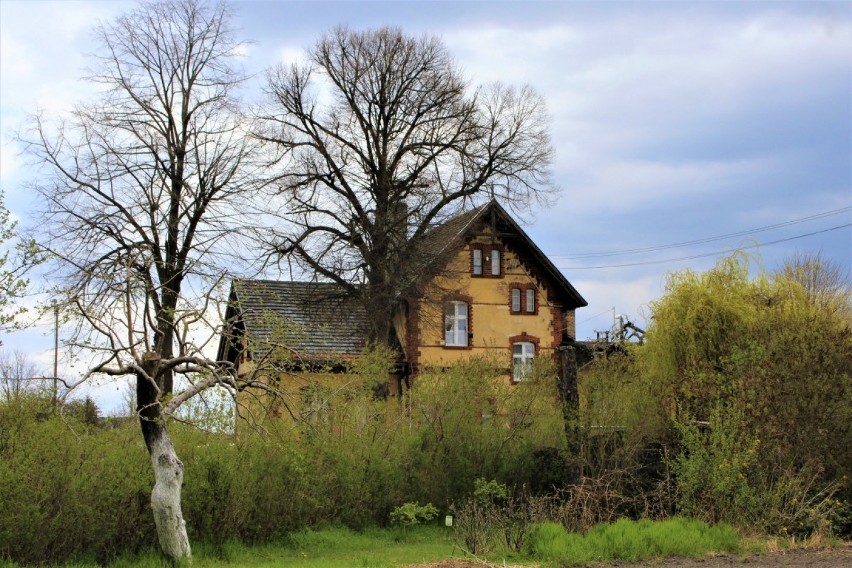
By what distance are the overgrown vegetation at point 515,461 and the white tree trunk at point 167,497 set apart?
3.22 feet

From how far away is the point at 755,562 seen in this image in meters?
13.6

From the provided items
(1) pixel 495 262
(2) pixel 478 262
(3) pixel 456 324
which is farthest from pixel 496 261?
(3) pixel 456 324

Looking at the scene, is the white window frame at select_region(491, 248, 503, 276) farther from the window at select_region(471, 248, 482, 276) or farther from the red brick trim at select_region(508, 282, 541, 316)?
the red brick trim at select_region(508, 282, 541, 316)

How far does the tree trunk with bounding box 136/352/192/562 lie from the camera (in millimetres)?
14227

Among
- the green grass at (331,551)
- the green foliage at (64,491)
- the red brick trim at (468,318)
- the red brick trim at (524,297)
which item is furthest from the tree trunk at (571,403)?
the red brick trim at (524,297)

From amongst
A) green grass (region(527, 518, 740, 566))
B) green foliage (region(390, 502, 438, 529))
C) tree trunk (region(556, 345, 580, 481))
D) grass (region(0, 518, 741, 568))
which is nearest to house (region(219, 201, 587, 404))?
green foliage (region(390, 502, 438, 529))

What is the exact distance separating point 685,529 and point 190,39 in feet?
79.7

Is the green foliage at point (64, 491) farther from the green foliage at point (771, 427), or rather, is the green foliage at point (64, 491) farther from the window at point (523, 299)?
the window at point (523, 299)

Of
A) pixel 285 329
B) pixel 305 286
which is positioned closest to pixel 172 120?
pixel 305 286

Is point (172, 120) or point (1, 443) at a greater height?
point (172, 120)

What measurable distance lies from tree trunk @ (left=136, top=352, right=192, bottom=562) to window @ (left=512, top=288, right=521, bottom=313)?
2754cm

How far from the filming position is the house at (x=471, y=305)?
3728cm

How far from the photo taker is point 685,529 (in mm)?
14984

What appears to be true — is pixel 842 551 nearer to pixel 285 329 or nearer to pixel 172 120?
pixel 285 329
